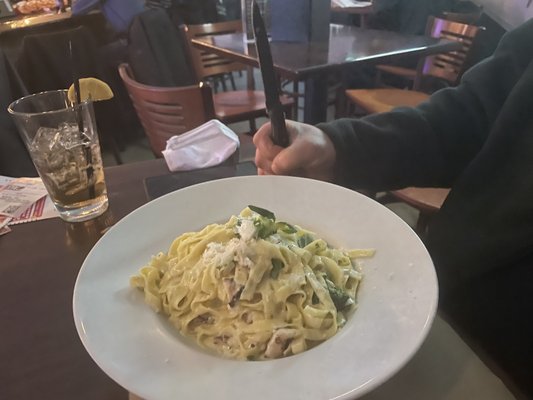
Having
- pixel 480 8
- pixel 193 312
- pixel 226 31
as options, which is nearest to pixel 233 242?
pixel 193 312

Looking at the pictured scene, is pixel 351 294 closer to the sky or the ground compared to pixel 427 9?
closer to the sky

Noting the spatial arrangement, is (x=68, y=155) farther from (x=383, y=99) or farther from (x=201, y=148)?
(x=383, y=99)

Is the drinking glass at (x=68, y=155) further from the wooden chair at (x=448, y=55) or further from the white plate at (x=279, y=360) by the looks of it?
the wooden chair at (x=448, y=55)

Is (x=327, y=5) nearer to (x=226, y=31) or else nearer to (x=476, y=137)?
(x=226, y=31)

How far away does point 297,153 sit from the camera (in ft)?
3.03

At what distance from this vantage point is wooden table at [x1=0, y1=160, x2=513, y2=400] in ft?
1.91

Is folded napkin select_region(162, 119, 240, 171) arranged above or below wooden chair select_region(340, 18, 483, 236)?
above

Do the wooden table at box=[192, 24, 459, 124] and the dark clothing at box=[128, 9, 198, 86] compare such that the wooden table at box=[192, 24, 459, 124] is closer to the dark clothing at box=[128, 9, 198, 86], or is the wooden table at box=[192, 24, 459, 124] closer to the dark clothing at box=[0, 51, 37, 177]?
the dark clothing at box=[128, 9, 198, 86]

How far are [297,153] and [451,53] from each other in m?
2.62

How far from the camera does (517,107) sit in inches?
36.4

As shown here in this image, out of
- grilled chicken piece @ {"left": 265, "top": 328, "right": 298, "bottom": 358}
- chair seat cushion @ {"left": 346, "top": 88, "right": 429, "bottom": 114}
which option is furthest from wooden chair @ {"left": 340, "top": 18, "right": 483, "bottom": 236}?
grilled chicken piece @ {"left": 265, "top": 328, "right": 298, "bottom": 358}

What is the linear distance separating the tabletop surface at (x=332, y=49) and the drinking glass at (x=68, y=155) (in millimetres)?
1222

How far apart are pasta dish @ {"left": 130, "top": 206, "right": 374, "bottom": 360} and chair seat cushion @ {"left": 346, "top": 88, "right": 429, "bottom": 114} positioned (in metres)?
2.16

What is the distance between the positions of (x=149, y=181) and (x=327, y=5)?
1599mm
